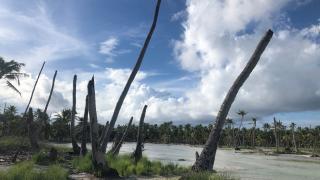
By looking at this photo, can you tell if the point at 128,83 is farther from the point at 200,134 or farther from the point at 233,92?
the point at 200,134

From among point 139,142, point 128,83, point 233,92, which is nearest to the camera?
point 233,92

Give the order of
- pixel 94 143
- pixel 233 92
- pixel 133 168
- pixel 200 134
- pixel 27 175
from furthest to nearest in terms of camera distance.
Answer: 1. pixel 200 134
2. pixel 133 168
3. pixel 233 92
4. pixel 94 143
5. pixel 27 175

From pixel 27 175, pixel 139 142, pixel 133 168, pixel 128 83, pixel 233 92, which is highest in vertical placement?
pixel 128 83

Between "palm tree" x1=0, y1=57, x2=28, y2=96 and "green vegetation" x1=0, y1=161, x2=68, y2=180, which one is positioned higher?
"palm tree" x1=0, y1=57, x2=28, y2=96

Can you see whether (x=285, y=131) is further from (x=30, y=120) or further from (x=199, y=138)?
(x=30, y=120)

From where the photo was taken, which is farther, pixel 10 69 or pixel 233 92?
pixel 10 69

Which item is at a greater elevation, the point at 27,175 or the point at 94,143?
the point at 94,143

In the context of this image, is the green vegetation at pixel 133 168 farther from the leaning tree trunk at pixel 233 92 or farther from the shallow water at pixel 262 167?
the shallow water at pixel 262 167

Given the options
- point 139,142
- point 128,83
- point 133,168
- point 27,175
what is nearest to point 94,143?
point 133,168

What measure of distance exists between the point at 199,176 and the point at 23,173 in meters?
6.06

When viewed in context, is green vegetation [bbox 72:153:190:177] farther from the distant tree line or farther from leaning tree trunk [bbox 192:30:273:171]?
the distant tree line

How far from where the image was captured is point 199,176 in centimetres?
1555

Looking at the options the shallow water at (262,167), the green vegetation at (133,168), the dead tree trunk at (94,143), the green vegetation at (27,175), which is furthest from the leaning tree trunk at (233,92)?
the green vegetation at (27,175)

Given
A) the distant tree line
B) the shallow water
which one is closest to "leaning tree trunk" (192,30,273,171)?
the shallow water
